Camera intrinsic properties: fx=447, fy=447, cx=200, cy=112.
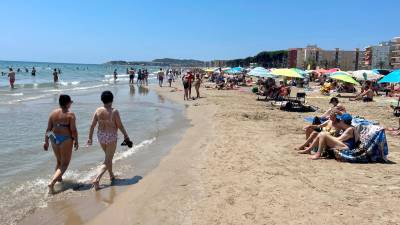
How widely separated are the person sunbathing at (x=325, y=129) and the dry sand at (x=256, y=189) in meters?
0.37

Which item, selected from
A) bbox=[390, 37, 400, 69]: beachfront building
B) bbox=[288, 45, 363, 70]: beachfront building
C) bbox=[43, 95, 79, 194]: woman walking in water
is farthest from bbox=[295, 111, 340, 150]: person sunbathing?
bbox=[288, 45, 363, 70]: beachfront building

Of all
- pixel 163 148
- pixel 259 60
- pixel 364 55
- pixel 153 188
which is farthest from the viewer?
pixel 259 60

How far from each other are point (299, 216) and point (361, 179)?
2056 millimetres

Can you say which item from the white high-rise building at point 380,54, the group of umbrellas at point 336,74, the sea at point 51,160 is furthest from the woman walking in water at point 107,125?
the white high-rise building at point 380,54

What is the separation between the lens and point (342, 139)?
7.85 m

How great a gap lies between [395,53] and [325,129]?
110 meters

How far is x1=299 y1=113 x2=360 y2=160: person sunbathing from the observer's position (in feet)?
25.6

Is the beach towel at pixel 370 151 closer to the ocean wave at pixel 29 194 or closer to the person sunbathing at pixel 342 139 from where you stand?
the person sunbathing at pixel 342 139

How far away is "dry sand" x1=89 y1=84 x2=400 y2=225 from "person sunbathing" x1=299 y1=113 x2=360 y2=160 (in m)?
0.37

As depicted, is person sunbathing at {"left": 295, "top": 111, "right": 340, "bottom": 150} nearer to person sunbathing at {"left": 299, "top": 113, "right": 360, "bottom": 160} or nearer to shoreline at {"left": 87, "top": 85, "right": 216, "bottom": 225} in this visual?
person sunbathing at {"left": 299, "top": 113, "right": 360, "bottom": 160}

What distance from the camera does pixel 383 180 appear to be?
6398 millimetres

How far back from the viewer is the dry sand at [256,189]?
490cm

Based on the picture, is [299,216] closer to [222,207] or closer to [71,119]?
[222,207]

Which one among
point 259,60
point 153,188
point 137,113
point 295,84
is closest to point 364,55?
point 259,60
